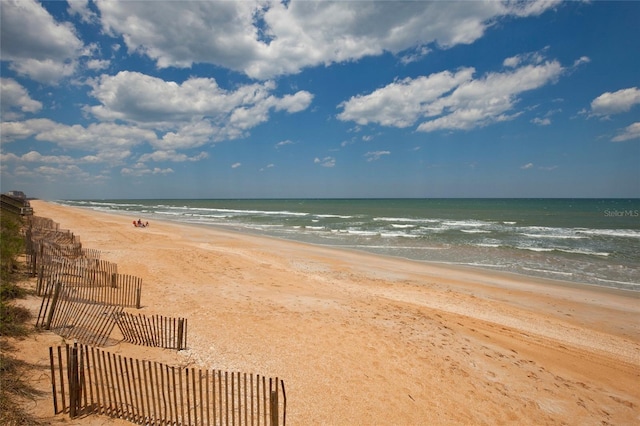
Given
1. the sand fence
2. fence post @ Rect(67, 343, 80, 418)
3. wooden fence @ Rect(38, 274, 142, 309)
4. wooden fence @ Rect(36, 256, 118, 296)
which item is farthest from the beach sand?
wooden fence @ Rect(36, 256, 118, 296)

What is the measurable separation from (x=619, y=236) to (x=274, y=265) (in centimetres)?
3675

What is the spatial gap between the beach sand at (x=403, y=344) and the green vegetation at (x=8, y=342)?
317 mm

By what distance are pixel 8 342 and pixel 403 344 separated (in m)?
9.31

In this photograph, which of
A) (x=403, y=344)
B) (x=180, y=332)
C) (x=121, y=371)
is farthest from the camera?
(x=403, y=344)

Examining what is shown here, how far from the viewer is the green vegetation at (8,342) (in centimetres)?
501

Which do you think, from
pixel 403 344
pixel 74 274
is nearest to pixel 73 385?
pixel 403 344

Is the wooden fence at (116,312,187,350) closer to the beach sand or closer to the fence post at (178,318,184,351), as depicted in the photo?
the fence post at (178,318,184,351)

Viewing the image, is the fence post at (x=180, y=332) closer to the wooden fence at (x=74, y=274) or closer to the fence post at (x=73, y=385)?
the fence post at (x=73, y=385)

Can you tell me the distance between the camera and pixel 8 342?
7.12 m

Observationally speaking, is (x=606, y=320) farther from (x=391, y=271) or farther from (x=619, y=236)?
(x=619, y=236)

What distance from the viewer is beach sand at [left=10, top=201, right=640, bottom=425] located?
22.3 ft

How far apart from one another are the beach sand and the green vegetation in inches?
12.5

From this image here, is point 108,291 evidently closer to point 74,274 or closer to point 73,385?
point 74,274

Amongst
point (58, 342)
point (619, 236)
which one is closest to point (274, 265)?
point (58, 342)
